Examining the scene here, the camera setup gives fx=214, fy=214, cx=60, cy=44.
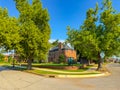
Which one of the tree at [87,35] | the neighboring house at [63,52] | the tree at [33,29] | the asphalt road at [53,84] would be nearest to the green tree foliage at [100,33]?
the tree at [87,35]

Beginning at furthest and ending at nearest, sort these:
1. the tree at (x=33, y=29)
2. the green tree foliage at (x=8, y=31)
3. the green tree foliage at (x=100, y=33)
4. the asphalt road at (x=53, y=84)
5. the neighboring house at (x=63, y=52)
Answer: the neighboring house at (x=63, y=52)
the green tree foliage at (x=100, y=33)
the tree at (x=33, y=29)
the green tree foliage at (x=8, y=31)
the asphalt road at (x=53, y=84)

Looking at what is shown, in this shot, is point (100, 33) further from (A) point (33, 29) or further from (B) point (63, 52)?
(B) point (63, 52)

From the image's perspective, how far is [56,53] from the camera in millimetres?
86500

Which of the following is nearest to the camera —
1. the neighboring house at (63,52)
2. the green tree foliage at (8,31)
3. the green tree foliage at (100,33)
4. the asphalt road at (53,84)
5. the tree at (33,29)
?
the asphalt road at (53,84)

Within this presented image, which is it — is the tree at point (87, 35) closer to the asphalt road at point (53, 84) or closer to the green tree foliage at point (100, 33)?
the green tree foliage at point (100, 33)

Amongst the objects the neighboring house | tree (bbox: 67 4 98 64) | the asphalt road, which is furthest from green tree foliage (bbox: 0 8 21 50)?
the neighboring house

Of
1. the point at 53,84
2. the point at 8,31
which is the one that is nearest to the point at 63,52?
the point at 8,31

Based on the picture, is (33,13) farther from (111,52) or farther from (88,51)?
(111,52)

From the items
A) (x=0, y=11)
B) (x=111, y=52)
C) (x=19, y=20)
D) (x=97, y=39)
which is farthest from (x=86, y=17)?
(x=0, y=11)

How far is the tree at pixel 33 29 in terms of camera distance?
1170 inches

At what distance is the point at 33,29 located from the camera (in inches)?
1169

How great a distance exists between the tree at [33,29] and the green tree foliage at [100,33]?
7919 mm

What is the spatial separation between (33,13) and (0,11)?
15.5 feet

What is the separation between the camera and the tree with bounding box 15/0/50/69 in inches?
1170
